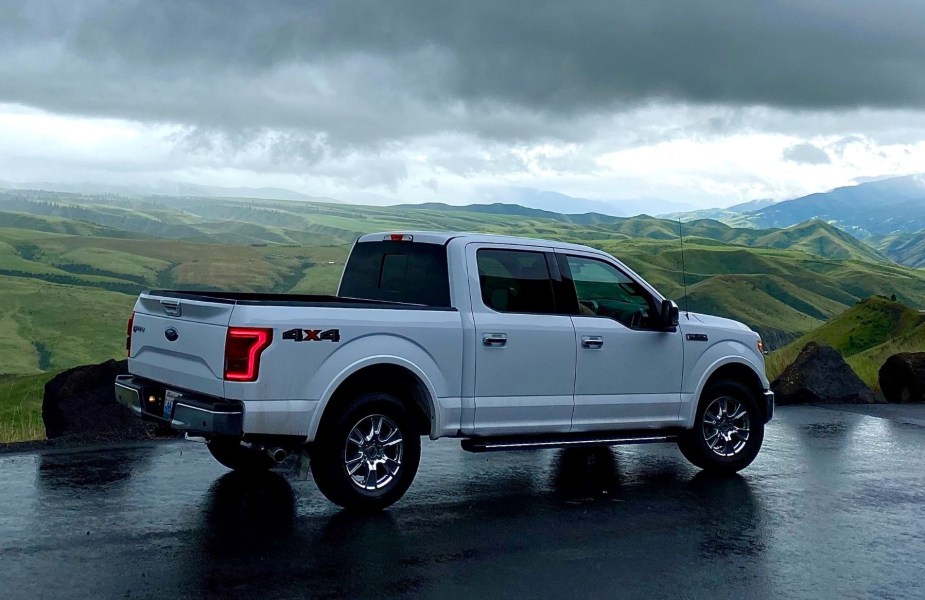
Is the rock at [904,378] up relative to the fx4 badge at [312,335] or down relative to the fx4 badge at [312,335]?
down

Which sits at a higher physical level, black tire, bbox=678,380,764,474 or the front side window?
the front side window

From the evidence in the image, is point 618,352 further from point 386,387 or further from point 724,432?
point 386,387

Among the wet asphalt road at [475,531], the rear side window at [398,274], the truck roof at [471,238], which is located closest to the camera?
the wet asphalt road at [475,531]

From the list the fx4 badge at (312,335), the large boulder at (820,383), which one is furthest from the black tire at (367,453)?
the large boulder at (820,383)

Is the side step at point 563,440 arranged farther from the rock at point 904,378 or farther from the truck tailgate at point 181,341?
the rock at point 904,378

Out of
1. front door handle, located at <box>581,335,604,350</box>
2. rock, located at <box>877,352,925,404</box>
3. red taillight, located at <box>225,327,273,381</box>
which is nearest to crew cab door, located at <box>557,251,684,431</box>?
front door handle, located at <box>581,335,604,350</box>

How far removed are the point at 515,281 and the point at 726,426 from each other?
2.80 meters

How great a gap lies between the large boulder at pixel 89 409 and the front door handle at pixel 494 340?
4691mm

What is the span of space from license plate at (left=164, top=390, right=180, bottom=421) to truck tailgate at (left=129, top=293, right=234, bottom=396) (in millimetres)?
94

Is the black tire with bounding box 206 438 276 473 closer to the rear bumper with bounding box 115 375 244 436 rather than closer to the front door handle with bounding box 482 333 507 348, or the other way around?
the rear bumper with bounding box 115 375 244 436

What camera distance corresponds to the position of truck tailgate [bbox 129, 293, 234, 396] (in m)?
6.98

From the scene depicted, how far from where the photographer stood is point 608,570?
6.16m

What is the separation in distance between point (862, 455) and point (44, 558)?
8.39m

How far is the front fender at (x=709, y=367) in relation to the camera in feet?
30.6
